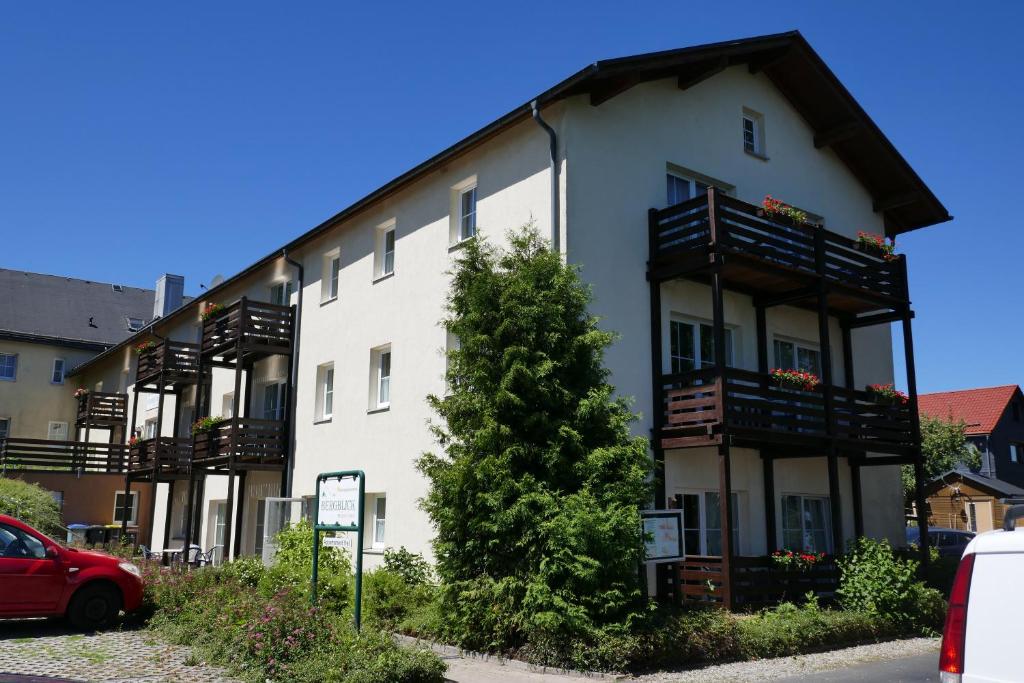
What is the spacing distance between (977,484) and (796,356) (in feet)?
86.7

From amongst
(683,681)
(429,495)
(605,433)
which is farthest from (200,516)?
(683,681)

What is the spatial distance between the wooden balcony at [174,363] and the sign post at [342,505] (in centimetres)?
1608

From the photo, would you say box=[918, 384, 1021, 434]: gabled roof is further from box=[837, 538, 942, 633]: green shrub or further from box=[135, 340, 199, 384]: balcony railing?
box=[135, 340, 199, 384]: balcony railing

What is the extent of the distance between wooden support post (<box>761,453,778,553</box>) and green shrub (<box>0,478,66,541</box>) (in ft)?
57.5

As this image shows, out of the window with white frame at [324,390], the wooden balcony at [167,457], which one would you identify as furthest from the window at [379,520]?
the wooden balcony at [167,457]

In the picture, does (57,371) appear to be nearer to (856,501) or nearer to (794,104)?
(794,104)

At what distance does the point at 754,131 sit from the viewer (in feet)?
62.4

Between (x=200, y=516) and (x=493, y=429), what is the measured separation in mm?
17763

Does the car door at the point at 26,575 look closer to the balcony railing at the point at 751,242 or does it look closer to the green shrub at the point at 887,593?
the balcony railing at the point at 751,242

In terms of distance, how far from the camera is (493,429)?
37.2 feet

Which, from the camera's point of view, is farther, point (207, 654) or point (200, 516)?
point (200, 516)

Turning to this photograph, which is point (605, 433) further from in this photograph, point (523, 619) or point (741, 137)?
point (741, 137)

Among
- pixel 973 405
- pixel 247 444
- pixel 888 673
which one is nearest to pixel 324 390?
pixel 247 444

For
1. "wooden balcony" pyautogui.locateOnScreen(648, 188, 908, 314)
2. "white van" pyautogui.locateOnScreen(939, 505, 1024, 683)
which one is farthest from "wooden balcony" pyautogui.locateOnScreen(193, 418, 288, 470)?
"white van" pyautogui.locateOnScreen(939, 505, 1024, 683)
